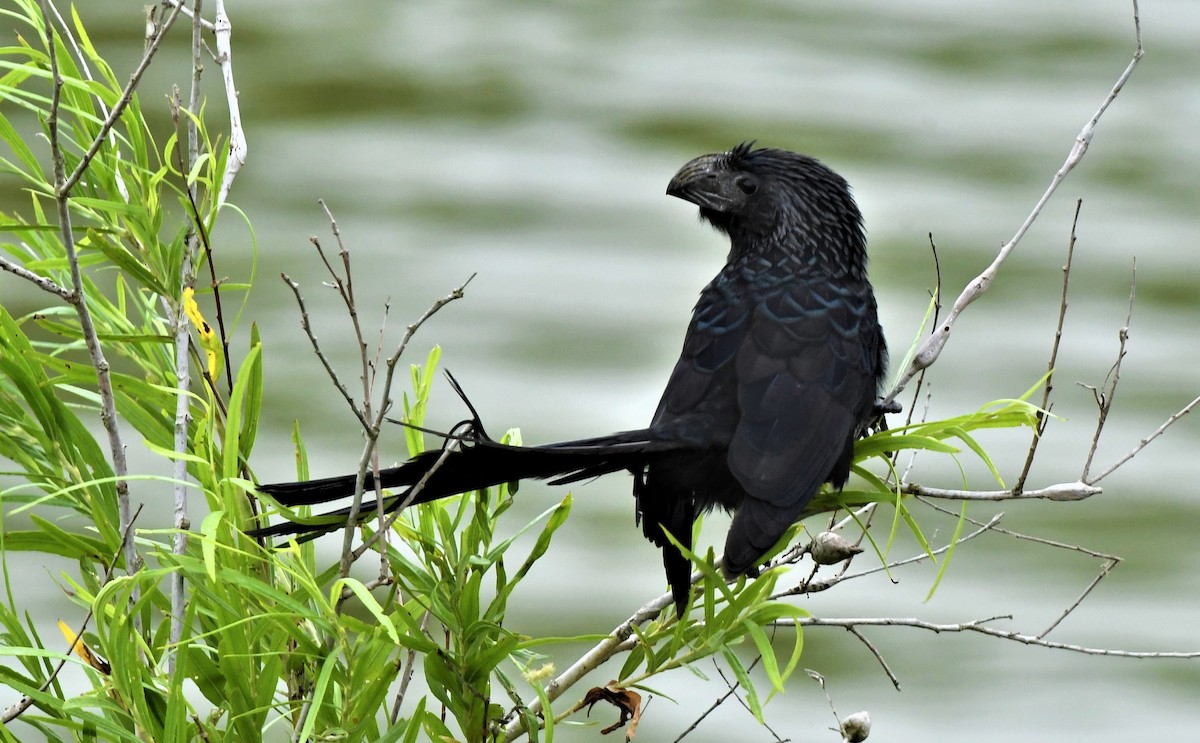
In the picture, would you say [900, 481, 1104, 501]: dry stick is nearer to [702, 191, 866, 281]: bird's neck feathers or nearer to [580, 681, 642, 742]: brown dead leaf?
[580, 681, 642, 742]: brown dead leaf

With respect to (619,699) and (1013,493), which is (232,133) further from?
(1013,493)

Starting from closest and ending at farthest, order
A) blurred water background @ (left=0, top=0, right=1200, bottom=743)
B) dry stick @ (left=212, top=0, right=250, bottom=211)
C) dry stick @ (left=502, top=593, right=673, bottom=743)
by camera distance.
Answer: dry stick @ (left=502, top=593, right=673, bottom=743) < dry stick @ (left=212, top=0, right=250, bottom=211) < blurred water background @ (left=0, top=0, right=1200, bottom=743)

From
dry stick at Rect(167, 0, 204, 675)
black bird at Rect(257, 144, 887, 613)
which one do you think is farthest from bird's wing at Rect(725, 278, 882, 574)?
dry stick at Rect(167, 0, 204, 675)

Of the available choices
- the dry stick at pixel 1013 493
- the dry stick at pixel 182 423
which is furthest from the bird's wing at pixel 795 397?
the dry stick at pixel 182 423

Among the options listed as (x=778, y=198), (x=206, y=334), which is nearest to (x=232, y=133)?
(x=206, y=334)

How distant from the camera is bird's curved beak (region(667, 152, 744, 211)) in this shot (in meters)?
1.53

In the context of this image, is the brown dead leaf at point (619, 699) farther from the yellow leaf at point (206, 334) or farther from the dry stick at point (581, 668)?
the yellow leaf at point (206, 334)

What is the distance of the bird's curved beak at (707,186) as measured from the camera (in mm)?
1526

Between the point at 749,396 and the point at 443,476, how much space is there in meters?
0.42

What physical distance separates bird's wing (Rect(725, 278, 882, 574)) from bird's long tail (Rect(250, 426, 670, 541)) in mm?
170

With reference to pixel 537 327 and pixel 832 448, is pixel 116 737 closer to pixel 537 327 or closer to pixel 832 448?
pixel 832 448

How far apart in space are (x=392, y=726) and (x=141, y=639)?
0.19 meters

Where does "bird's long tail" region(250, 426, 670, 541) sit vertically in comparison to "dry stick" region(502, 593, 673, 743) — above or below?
above

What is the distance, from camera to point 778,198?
1.53 meters
